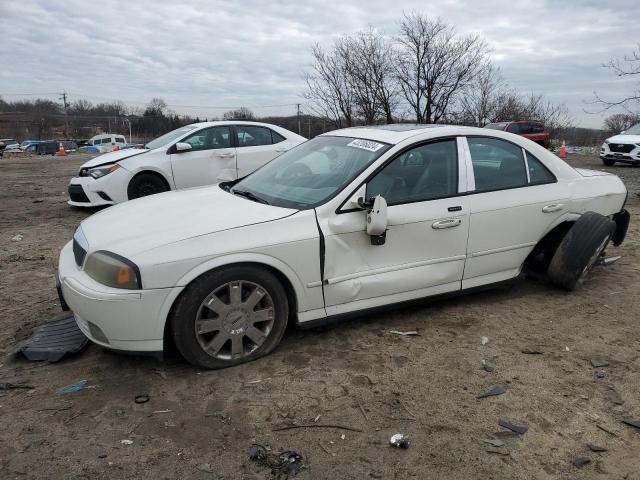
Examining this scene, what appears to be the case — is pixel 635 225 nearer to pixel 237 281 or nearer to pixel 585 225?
pixel 585 225

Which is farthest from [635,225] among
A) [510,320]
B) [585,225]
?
[510,320]

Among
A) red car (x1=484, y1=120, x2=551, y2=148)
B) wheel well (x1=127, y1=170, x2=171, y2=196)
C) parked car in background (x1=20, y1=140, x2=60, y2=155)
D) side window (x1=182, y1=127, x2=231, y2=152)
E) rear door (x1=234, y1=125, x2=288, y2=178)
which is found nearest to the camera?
wheel well (x1=127, y1=170, x2=171, y2=196)

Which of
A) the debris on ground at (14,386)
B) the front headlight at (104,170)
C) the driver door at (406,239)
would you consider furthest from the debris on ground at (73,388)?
the front headlight at (104,170)

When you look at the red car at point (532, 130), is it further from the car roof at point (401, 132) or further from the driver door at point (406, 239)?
the driver door at point (406, 239)

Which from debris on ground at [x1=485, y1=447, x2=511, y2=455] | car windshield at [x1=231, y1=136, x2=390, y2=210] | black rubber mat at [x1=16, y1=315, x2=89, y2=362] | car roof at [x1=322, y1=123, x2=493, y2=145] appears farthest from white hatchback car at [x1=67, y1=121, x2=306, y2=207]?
debris on ground at [x1=485, y1=447, x2=511, y2=455]

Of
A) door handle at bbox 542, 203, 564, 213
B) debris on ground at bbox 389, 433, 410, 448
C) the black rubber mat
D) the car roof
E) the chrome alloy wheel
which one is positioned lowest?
debris on ground at bbox 389, 433, 410, 448

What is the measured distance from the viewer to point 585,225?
4.25 meters

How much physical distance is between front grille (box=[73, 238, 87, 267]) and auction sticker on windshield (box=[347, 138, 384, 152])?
2.10 meters

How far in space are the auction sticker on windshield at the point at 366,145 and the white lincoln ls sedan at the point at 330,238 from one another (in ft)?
0.05

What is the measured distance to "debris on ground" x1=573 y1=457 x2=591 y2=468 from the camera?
2.37m

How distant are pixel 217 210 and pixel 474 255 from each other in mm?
2019

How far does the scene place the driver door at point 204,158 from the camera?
8211 mm

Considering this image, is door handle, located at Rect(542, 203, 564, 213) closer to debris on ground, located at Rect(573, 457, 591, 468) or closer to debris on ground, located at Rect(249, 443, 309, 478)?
debris on ground, located at Rect(573, 457, 591, 468)

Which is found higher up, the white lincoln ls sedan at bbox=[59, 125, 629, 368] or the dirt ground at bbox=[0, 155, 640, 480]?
the white lincoln ls sedan at bbox=[59, 125, 629, 368]
